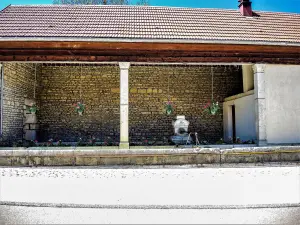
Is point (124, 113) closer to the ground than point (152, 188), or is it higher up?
higher up

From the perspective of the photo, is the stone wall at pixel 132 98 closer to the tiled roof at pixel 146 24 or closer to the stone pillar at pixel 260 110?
the tiled roof at pixel 146 24

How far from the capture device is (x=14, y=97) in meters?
9.62

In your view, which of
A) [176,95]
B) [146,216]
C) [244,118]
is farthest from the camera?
[176,95]

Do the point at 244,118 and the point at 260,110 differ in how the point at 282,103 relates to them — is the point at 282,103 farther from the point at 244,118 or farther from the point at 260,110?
the point at 244,118

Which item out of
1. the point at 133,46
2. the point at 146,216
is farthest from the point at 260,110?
the point at 146,216

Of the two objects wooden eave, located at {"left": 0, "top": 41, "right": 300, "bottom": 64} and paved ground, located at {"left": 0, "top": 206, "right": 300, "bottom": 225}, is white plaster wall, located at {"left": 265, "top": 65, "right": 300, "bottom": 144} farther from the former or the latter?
paved ground, located at {"left": 0, "top": 206, "right": 300, "bottom": 225}

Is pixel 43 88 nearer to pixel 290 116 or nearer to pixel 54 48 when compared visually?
pixel 54 48

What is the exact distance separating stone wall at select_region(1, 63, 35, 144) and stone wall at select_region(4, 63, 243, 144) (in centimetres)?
84

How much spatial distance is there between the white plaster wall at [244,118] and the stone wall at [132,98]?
0.84 metres

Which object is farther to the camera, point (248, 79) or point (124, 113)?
point (248, 79)

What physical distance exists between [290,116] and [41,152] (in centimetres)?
721

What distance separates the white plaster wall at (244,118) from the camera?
992 cm

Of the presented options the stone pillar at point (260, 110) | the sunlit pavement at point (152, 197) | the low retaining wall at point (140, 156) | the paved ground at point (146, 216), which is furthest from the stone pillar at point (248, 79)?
the paved ground at point (146, 216)

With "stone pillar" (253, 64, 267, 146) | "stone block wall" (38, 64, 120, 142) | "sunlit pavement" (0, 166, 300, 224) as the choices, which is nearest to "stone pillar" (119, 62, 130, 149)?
"sunlit pavement" (0, 166, 300, 224)
